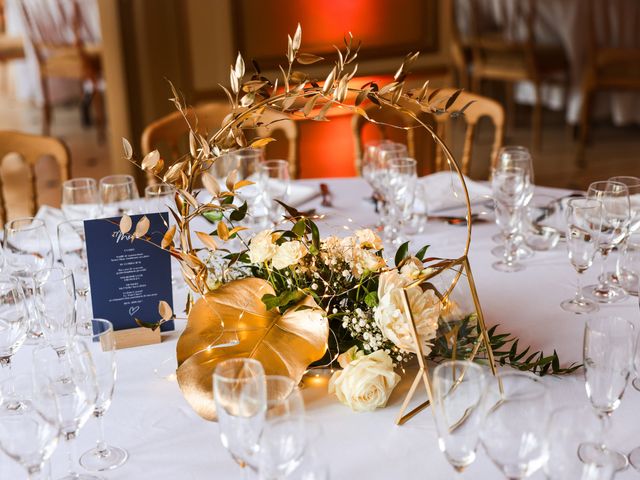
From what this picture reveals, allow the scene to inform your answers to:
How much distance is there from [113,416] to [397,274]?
51 centimetres

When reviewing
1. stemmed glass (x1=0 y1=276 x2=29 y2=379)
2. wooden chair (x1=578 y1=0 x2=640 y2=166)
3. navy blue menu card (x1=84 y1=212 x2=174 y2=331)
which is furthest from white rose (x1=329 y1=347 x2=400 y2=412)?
wooden chair (x1=578 y1=0 x2=640 y2=166)

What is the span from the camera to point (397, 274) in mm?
1312

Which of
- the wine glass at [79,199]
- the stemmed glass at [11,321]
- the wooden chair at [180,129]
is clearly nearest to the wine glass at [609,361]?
the stemmed glass at [11,321]

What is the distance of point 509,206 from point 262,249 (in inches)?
31.2

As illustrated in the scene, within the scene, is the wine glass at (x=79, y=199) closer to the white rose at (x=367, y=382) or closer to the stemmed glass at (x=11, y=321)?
the stemmed glass at (x=11, y=321)

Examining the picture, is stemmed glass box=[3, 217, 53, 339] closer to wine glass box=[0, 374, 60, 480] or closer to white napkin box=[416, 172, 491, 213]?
wine glass box=[0, 374, 60, 480]

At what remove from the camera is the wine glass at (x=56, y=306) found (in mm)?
1400

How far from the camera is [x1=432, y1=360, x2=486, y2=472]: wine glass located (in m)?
1.00

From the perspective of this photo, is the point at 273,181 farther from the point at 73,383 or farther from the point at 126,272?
the point at 73,383

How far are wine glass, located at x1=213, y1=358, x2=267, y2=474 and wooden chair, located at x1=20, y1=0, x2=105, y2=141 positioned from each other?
5628 millimetres

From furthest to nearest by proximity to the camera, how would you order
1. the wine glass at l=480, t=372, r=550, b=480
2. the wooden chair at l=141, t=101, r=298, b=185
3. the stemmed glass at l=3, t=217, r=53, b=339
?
the wooden chair at l=141, t=101, r=298, b=185, the stemmed glass at l=3, t=217, r=53, b=339, the wine glass at l=480, t=372, r=550, b=480

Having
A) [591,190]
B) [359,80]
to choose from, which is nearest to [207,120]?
[359,80]

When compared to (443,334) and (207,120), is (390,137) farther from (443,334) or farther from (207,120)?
(443,334)

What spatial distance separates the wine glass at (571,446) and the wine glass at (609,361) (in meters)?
0.10
